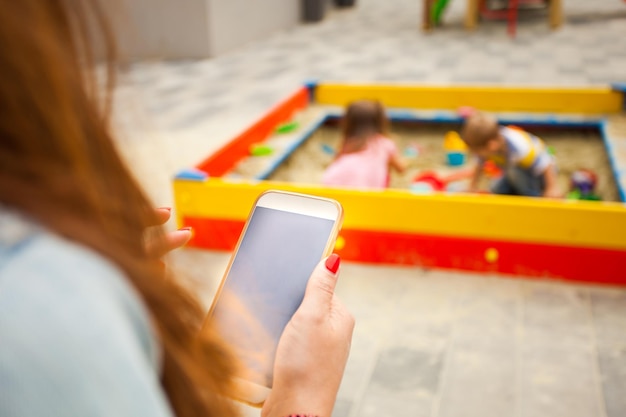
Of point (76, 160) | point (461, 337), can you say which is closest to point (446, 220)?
point (461, 337)

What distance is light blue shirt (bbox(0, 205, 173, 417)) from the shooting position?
9.9 inches

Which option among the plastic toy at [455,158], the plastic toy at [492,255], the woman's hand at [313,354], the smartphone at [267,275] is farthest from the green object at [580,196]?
the woman's hand at [313,354]

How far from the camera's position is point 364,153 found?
2.76m

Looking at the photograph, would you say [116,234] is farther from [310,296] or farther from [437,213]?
[437,213]

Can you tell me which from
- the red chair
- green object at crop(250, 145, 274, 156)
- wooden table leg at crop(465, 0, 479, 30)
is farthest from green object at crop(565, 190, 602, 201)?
wooden table leg at crop(465, 0, 479, 30)

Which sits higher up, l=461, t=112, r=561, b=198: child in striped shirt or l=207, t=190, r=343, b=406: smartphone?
l=207, t=190, r=343, b=406: smartphone

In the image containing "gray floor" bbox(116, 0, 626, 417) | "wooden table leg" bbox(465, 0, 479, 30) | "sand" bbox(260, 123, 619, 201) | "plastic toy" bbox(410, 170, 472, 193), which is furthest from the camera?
"wooden table leg" bbox(465, 0, 479, 30)

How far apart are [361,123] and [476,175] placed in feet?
1.85

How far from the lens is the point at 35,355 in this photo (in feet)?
0.83

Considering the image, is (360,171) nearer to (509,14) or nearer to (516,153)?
(516,153)

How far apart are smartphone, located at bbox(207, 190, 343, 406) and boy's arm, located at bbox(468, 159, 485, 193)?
2.06 metres

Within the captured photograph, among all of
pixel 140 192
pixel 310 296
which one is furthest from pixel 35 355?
pixel 310 296

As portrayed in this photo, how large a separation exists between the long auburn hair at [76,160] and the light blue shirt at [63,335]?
0.05 feet

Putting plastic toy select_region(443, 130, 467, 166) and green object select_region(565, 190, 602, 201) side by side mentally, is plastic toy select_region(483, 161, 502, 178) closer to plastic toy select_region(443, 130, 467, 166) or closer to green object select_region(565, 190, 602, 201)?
plastic toy select_region(443, 130, 467, 166)
